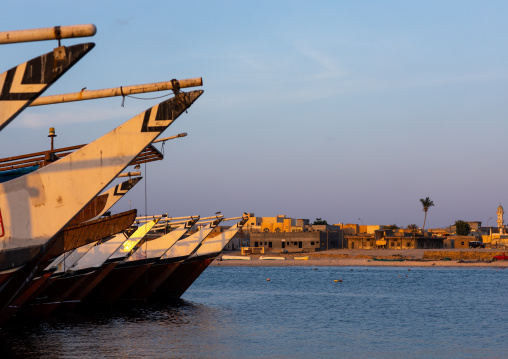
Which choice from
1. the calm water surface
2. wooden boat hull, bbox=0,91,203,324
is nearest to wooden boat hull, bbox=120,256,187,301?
the calm water surface

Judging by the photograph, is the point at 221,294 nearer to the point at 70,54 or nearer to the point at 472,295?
the point at 472,295

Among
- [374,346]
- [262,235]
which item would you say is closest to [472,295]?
[374,346]

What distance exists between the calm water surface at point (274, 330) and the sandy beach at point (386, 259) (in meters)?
87.1

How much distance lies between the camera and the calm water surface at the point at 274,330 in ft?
109

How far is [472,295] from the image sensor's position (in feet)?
255

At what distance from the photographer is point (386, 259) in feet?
548

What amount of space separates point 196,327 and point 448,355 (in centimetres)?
1492

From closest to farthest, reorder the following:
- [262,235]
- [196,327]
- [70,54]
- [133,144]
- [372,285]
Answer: [70,54], [133,144], [196,327], [372,285], [262,235]

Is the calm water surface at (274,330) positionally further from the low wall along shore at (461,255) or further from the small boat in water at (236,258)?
the small boat in water at (236,258)

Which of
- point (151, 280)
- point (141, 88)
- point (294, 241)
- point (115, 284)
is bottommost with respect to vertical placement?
point (151, 280)

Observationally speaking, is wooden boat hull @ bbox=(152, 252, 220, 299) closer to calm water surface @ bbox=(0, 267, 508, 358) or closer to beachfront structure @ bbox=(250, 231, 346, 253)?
calm water surface @ bbox=(0, 267, 508, 358)

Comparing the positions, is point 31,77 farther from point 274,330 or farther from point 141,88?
point 274,330

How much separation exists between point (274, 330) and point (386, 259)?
128562 mm

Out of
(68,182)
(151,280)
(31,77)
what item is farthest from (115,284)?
(31,77)
